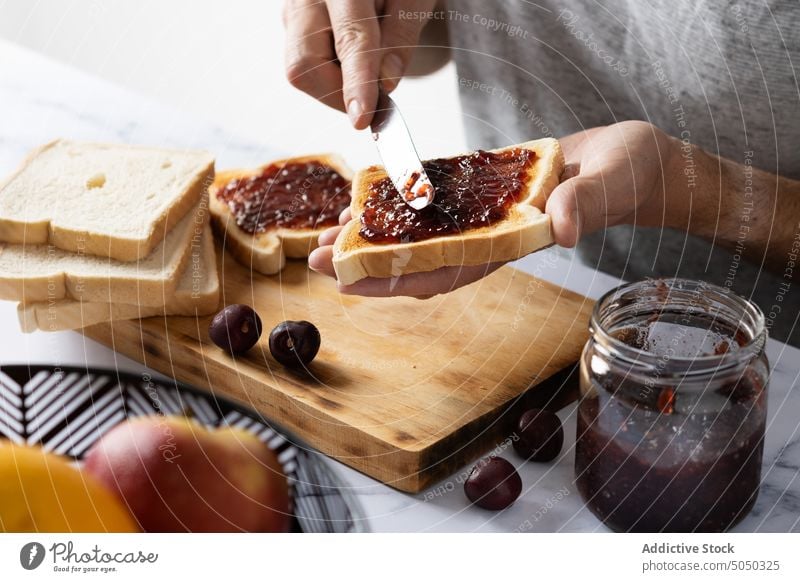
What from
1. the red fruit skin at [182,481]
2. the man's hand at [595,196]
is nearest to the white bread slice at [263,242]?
the man's hand at [595,196]

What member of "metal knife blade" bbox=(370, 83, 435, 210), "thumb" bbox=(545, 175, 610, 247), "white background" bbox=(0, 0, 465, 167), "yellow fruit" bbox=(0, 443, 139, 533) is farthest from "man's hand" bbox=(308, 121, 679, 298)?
"white background" bbox=(0, 0, 465, 167)

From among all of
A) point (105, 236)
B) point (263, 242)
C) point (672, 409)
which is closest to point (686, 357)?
point (672, 409)

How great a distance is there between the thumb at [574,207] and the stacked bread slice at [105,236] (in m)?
0.52

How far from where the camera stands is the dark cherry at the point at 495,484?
0.94 metres

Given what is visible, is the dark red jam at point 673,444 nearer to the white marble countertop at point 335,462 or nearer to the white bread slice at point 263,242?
the white marble countertop at point 335,462

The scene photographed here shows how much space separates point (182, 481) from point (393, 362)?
0.34 metres

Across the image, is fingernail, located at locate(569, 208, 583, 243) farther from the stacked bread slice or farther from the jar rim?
the stacked bread slice

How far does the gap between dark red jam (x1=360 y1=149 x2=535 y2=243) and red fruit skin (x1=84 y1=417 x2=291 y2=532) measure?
0.35m

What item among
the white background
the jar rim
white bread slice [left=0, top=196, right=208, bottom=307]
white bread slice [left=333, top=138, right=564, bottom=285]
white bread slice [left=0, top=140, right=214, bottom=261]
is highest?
the jar rim

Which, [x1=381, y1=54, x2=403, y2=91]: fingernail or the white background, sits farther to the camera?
the white background

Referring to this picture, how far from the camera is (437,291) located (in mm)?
1145

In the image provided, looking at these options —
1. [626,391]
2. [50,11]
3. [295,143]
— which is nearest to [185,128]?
[295,143]

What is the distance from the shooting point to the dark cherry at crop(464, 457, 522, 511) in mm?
941

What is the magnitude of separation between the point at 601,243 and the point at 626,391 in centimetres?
78
